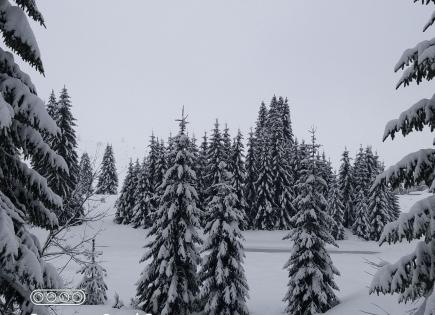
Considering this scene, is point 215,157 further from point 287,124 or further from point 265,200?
point 287,124

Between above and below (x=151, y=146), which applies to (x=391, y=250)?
below

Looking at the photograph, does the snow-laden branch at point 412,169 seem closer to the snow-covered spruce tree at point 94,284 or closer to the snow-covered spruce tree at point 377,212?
the snow-covered spruce tree at point 94,284

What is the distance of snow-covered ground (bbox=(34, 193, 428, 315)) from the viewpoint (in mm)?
23344

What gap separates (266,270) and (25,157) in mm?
32958

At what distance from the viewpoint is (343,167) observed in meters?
59.8

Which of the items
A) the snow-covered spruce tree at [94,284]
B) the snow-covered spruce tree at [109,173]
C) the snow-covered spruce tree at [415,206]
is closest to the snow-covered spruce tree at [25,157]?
the snow-covered spruce tree at [415,206]

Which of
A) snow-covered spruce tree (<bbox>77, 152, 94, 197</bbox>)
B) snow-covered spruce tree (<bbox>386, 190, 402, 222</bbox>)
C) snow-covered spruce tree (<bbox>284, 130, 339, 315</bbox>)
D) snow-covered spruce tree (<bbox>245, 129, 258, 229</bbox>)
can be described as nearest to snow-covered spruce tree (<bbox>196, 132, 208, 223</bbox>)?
snow-covered spruce tree (<bbox>245, 129, 258, 229</bbox>)

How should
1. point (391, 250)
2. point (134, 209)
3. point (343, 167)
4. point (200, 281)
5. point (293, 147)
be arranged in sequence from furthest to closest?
point (293, 147)
point (343, 167)
point (134, 209)
point (391, 250)
point (200, 281)

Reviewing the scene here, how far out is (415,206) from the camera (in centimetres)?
668

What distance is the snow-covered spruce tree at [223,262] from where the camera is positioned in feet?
76.8

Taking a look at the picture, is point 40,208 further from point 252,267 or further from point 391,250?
point 391,250

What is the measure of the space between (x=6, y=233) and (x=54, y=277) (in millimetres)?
1469

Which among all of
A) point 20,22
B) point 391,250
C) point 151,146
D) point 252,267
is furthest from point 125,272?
point 20,22

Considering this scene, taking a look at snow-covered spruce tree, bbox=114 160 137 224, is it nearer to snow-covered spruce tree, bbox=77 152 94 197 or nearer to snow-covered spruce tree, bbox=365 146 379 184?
snow-covered spruce tree, bbox=365 146 379 184
